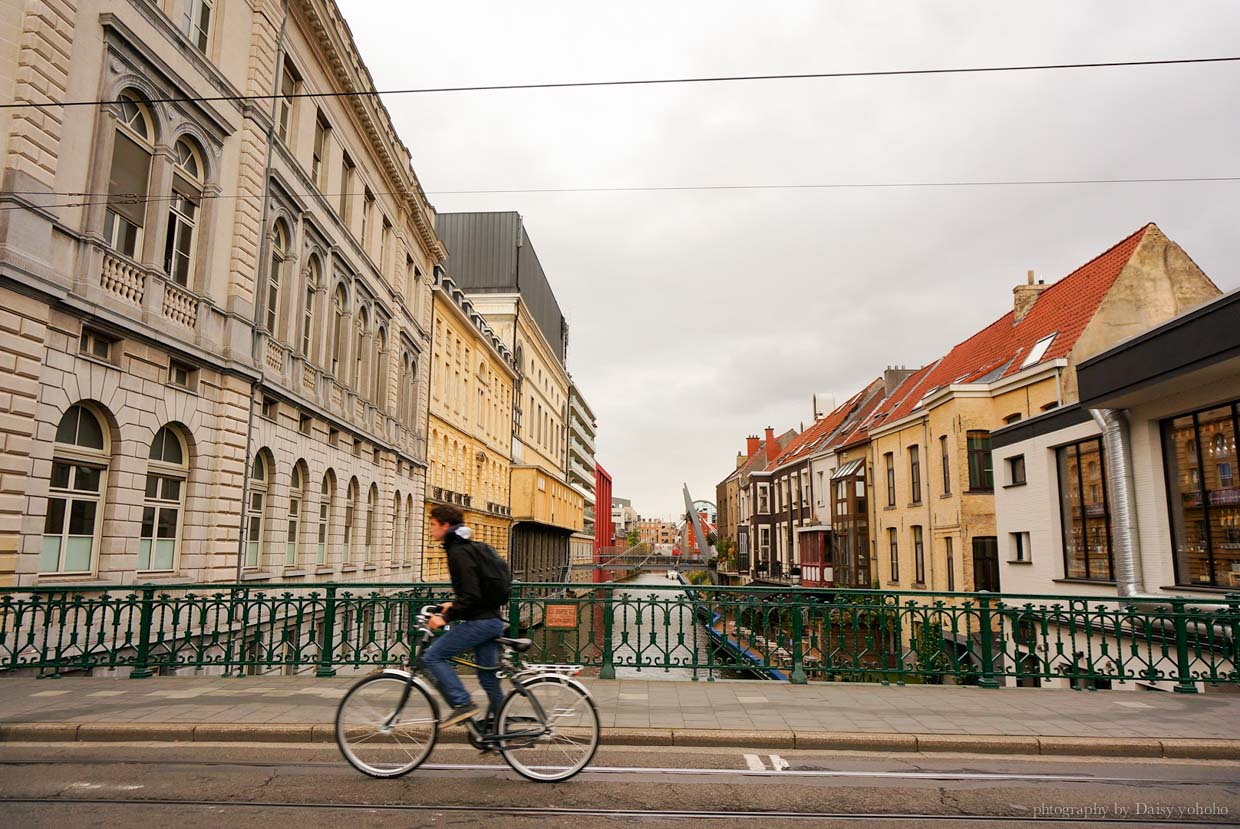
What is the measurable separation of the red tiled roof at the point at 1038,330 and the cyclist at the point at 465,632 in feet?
71.3

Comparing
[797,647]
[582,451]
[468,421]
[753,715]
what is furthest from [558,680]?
[582,451]

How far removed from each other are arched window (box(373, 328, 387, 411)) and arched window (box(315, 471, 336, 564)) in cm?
551

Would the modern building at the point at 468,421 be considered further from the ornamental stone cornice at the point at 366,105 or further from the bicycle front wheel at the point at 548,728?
the bicycle front wheel at the point at 548,728

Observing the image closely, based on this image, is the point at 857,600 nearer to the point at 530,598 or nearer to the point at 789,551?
the point at 530,598

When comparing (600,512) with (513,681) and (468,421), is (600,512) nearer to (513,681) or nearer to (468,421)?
(468,421)

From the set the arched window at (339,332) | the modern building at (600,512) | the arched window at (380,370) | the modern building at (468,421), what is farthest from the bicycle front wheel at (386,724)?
the modern building at (600,512)

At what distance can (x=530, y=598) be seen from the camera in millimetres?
11008

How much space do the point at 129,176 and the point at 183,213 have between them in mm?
1870

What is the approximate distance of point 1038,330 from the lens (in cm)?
2702

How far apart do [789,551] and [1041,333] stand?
1166 inches

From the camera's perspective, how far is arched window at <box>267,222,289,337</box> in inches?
788

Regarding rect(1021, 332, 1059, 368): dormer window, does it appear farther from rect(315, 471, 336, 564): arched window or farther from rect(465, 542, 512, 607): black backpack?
rect(465, 542, 512, 607): black backpack

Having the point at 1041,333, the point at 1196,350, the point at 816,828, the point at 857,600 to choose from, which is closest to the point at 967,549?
the point at 1041,333

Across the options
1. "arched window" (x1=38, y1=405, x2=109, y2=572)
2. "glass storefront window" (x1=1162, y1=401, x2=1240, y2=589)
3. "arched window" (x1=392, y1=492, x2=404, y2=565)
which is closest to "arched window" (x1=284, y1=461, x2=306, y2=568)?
"arched window" (x1=38, y1=405, x2=109, y2=572)
